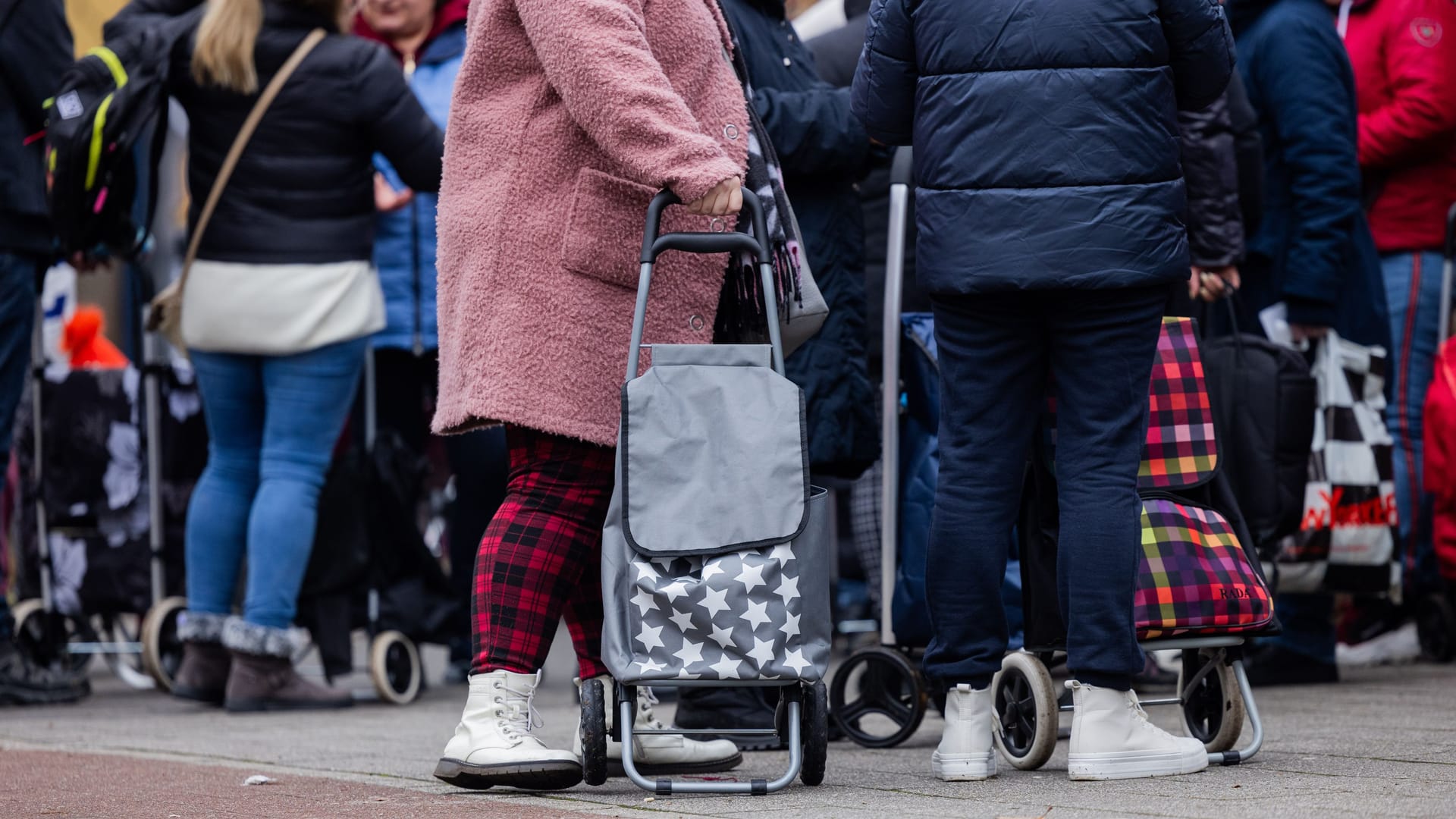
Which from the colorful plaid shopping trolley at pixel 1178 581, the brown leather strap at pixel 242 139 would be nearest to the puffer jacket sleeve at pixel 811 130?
the colorful plaid shopping trolley at pixel 1178 581

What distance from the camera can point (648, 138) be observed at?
140 inches

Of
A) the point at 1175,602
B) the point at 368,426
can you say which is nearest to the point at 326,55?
the point at 368,426

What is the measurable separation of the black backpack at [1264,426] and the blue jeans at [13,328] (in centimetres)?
346

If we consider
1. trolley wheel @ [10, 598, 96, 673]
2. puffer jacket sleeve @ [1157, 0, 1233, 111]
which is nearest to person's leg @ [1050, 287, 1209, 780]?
puffer jacket sleeve @ [1157, 0, 1233, 111]

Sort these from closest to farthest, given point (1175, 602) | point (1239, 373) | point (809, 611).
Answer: point (809, 611), point (1175, 602), point (1239, 373)

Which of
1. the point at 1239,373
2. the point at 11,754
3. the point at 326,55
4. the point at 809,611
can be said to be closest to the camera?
the point at 809,611

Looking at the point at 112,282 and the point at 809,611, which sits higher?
the point at 112,282

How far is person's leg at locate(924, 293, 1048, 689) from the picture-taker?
12.5 ft

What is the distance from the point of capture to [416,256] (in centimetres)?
660

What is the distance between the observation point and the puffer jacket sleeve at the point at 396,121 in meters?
5.80

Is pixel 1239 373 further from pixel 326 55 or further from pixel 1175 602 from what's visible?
pixel 326 55

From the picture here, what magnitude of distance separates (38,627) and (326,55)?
2.21 metres

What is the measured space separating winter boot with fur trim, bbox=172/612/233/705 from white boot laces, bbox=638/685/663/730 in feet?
6.82

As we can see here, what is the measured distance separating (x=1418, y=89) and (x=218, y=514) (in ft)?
13.3
